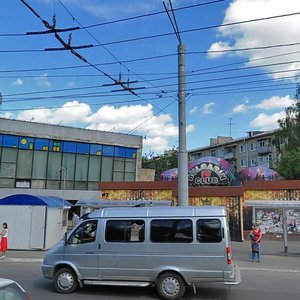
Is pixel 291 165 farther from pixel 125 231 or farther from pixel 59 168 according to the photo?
pixel 125 231

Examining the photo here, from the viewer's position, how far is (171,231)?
997cm

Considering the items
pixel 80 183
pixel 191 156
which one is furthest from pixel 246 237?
pixel 191 156

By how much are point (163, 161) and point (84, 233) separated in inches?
2584

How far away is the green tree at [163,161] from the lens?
7319 cm

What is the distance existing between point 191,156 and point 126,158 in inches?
2295

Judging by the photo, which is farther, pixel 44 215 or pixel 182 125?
pixel 44 215

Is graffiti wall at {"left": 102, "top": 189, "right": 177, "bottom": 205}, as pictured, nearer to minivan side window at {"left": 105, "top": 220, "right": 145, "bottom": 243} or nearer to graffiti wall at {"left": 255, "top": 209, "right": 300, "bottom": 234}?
graffiti wall at {"left": 255, "top": 209, "right": 300, "bottom": 234}

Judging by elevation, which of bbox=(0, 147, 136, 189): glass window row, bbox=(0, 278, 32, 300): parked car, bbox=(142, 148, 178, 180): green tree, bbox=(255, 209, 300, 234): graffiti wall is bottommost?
bbox=(0, 278, 32, 300): parked car

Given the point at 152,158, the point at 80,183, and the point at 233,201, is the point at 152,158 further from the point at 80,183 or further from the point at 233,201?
the point at 233,201

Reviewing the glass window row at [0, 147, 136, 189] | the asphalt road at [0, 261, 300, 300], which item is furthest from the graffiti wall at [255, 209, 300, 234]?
the glass window row at [0, 147, 136, 189]

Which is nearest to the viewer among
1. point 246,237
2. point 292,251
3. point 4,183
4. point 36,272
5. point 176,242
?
→ point 176,242

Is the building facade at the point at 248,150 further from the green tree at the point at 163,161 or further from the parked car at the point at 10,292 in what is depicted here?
the parked car at the point at 10,292

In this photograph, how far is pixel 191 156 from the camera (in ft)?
324

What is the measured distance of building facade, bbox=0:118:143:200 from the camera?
117 feet
